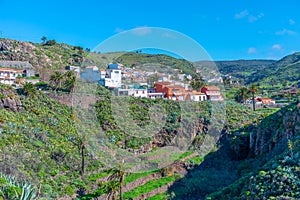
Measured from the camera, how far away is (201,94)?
95.1 ft

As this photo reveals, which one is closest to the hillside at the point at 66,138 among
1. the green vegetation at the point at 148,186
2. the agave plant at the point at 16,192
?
the green vegetation at the point at 148,186

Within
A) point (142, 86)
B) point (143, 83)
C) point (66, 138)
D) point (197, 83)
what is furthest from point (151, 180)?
point (197, 83)

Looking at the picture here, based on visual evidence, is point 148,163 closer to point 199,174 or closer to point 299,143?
point 199,174

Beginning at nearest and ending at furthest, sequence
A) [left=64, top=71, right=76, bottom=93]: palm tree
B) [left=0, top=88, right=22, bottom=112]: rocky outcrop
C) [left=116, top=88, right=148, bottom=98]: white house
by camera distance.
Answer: [left=0, top=88, right=22, bottom=112]: rocky outcrop < [left=64, top=71, right=76, bottom=93]: palm tree < [left=116, top=88, right=148, bottom=98]: white house

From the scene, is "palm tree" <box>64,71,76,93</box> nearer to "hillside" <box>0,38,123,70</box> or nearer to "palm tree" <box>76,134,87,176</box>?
"palm tree" <box>76,134,87,176</box>

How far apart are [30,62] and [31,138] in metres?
28.4

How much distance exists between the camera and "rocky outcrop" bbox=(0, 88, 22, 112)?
19.9 metres

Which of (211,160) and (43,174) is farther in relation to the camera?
(211,160)

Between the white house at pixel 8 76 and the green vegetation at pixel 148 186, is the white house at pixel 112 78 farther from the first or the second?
the green vegetation at pixel 148 186

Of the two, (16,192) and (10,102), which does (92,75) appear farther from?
(16,192)

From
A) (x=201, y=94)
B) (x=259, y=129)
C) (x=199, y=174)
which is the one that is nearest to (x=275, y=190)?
(x=199, y=174)

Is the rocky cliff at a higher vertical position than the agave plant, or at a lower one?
higher

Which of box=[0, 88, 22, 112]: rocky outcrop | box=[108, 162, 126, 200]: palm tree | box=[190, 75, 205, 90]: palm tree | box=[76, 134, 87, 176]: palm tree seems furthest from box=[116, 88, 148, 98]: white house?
box=[108, 162, 126, 200]: palm tree

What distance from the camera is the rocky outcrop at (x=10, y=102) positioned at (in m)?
19.9
